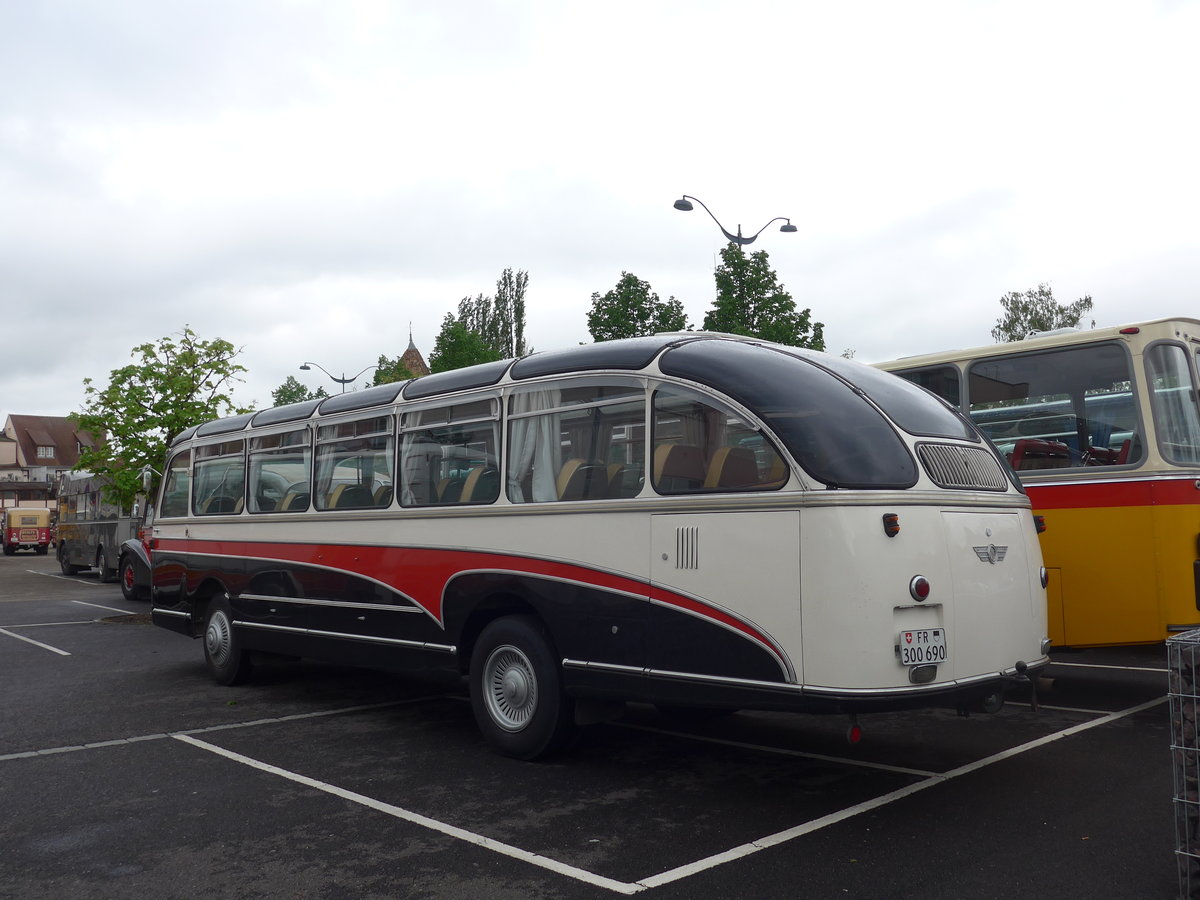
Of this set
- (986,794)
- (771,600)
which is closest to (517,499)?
(771,600)

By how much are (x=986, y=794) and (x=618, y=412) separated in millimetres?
3121

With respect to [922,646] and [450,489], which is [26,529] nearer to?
[450,489]

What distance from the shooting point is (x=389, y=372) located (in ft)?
192

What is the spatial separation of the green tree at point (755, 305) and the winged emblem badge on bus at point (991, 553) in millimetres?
19977

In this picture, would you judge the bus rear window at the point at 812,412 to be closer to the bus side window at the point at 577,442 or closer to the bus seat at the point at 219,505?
the bus side window at the point at 577,442

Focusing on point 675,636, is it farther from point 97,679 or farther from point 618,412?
point 97,679

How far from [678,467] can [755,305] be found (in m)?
20.7

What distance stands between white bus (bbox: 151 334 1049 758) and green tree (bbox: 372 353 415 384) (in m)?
47.8

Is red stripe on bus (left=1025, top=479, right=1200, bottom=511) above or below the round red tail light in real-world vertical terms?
above

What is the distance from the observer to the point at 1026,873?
4684 millimetres

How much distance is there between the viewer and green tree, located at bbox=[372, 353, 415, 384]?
56.4 m

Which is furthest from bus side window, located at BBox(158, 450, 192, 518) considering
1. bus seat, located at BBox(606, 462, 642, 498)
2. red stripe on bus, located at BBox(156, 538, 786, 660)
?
bus seat, located at BBox(606, 462, 642, 498)

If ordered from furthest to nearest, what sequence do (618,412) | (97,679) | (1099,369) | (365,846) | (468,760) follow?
1. (97,679)
2. (1099,369)
3. (468,760)
4. (618,412)
5. (365,846)

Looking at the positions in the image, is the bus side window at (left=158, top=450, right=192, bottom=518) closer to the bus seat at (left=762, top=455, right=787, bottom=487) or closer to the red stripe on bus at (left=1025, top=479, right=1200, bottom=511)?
the bus seat at (left=762, top=455, right=787, bottom=487)
